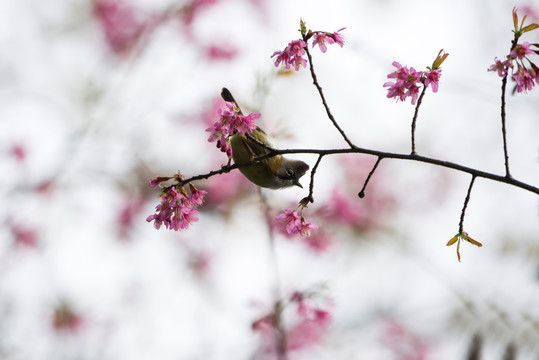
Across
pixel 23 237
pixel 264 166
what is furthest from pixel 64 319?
pixel 264 166

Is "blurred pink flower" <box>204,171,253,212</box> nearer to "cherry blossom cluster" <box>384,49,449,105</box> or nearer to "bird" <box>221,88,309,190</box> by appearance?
"bird" <box>221,88,309,190</box>

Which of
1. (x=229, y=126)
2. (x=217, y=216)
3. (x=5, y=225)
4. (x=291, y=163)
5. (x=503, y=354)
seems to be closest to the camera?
(x=229, y=126)

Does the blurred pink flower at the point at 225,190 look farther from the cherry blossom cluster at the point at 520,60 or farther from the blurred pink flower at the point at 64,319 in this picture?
the cherry blossom cluster at the point at 520,60

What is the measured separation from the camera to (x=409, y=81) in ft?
7.54

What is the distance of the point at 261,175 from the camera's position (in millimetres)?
3242

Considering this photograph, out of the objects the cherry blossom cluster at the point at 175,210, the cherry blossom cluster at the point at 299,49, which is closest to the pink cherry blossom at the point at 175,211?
the cherry blossom cluster at the point at 175,210

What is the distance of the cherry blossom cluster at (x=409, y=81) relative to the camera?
7.33 ft

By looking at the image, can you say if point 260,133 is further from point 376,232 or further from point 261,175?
point 376,232

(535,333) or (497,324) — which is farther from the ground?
(497,324)

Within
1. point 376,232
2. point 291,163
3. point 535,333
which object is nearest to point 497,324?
point 535,333

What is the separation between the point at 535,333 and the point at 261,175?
7.10 feet

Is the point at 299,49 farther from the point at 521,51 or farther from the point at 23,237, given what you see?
the point at 23,237

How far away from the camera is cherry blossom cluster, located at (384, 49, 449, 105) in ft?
7.33

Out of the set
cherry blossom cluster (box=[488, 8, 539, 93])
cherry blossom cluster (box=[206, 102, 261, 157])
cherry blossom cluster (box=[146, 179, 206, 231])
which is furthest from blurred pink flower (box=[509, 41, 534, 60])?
cherry blossom cluster (box=[146, 179, 206, 231])
